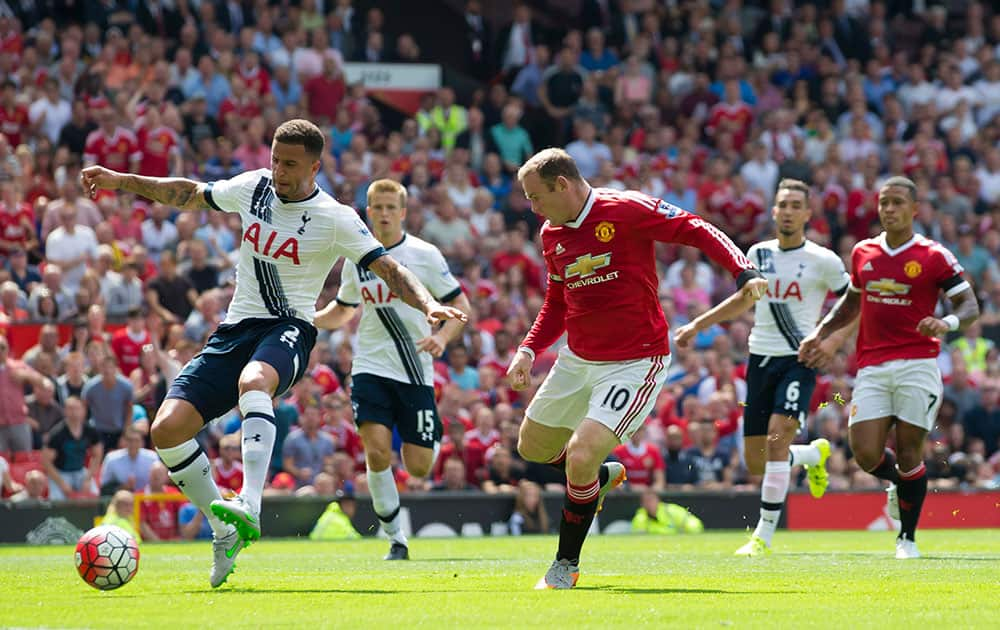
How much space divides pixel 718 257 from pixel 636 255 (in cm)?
61

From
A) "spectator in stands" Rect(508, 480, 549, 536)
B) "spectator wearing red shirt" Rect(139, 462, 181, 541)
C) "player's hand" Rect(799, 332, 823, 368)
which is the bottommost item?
"spectator in stands" Rect(508, 480, 549, 536)

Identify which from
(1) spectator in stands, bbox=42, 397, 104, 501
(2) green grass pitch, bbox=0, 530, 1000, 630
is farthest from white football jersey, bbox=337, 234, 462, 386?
(1) spectator in stands, bbox=42, 397, 104, 501

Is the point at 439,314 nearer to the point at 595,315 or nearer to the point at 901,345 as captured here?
the point at 595,315

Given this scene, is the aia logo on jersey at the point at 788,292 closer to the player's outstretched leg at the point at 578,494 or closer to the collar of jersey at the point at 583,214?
the collar of jersey at the point at 583,214

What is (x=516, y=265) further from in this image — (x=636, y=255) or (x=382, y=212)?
(x=636, y=255)

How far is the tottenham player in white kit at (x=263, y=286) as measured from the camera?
945 cm

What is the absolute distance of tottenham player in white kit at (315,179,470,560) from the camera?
13250 millimetres

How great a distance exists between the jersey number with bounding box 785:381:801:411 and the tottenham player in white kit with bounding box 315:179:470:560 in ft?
9.72

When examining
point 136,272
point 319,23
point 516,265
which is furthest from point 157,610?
point 319,23

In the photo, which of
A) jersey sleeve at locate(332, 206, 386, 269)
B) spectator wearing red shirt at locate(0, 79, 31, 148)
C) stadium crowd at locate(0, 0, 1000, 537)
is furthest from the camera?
spectator wearing red shirt at locate(0, 79, 31, 148)

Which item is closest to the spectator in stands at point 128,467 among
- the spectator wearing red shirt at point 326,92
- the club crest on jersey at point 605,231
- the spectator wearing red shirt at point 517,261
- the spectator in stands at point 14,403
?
the spectator in stands at point 14,403

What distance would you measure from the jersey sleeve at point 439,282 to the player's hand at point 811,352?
2.91 meters

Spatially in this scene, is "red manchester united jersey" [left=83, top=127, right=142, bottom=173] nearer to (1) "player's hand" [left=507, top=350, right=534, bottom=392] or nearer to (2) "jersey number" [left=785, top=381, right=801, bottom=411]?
(2) "jersey number" [left=785, top=381, right=801, bottom=411]

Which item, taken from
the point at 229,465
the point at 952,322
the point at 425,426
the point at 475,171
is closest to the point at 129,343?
the point at 229,465
